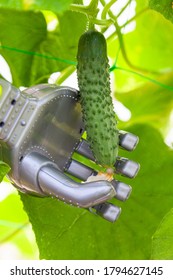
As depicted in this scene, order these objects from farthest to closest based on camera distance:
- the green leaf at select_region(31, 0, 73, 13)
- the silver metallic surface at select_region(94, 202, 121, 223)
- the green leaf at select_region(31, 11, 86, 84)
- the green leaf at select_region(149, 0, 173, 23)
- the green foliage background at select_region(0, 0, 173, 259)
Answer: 1. the green leaf at select_region(31, 11, 86, 84)
2. the green foliage background at select_region(0, 0, 173, 259)
3. the silver metallic surface at select_region(94, 202, 121, 223)
4. the green leaf at select_region(149, 0, 173, 23)
5. the green leaf at select_region(31, 0, 73, 13)

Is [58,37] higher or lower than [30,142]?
higher

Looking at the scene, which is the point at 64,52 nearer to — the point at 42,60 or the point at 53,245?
the point at 42,60

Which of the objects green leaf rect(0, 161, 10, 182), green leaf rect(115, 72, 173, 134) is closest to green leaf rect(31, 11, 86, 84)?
green leaf rect(115, 72, 173, 134)

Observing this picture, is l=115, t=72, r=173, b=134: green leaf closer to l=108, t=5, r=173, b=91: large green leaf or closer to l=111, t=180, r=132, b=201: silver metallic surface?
l=108, t=5, r=173, b=91: large green leaf

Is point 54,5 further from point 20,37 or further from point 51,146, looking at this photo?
point 20,37

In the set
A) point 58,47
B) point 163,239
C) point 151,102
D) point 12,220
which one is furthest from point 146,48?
point 163,239

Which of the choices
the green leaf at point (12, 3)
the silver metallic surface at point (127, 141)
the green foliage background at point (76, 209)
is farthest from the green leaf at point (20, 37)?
the green leaf at point (12, 3)
